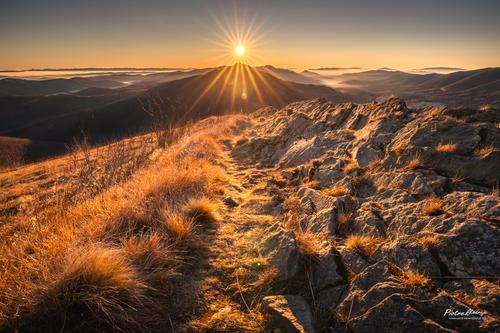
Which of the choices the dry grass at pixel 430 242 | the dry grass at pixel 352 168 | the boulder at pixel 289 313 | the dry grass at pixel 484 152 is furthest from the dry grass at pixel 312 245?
the dry grass at pixel 484 152

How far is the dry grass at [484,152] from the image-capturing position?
4691 mm

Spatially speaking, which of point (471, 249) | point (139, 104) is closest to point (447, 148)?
point (471, 249)

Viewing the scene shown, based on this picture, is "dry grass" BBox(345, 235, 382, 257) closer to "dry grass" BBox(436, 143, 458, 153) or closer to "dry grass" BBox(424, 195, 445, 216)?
"dry grass" BBox(424, 195, 445, 216)

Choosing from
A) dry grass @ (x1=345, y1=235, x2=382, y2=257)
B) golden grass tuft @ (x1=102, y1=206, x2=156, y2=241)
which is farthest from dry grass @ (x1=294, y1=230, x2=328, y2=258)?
golden grass tuft @ (x1=102, y1=206, x2=156, y2=241)

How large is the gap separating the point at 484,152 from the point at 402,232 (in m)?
2.71

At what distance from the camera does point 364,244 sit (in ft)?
11.9

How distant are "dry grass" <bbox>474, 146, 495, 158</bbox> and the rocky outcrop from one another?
3cm

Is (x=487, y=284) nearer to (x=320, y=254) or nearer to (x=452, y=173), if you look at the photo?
(x=320, y=254)

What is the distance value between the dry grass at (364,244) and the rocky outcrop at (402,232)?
0.01m

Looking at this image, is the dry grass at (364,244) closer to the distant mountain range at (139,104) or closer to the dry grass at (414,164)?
the dry grass at (414,164)

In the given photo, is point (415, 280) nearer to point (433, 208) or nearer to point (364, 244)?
point (364, 244)

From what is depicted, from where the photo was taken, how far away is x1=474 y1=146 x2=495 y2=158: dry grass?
4691 millimetres

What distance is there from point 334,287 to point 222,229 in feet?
7.53

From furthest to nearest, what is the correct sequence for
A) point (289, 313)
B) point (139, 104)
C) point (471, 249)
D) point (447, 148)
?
point (139, 104) → point (447, 148) → point (471, 249) → point (289, 313)
